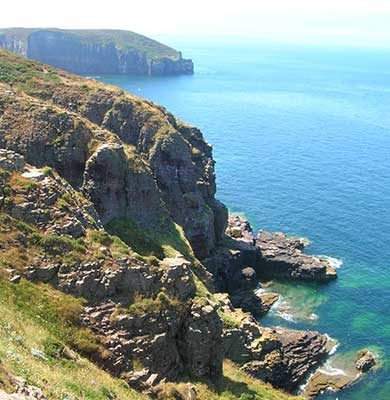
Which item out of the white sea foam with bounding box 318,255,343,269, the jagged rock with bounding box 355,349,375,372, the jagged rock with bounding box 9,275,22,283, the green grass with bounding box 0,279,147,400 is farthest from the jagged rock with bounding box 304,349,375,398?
the jagged rock with bounding box 9,275,22,283

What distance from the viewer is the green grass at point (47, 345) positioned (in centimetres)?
2342

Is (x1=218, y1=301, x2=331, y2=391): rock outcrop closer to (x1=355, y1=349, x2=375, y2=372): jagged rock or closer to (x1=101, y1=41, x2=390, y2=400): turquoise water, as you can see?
(x1=355, y1=349, x2=375, y2=372): jagged rock

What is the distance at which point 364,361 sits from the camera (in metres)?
68.9

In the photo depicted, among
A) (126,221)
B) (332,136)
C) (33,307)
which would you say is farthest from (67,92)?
(332,136)

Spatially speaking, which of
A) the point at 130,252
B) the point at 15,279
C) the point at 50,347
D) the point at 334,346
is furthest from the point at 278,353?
the point at 50,347

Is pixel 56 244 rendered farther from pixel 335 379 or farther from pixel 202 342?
pixel 335 379

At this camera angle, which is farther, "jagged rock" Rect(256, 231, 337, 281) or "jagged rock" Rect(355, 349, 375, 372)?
"jagged rock" Rect(256, 231, 337, 281)

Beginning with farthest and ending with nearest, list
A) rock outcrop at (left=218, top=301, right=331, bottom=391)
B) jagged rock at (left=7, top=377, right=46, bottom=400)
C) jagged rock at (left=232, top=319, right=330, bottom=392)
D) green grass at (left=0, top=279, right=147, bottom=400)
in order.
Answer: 1. jagged rock at (left=232, top=319, right=330, bottom=392)
2. rock outcrop at (left=218, top=301, right=331, bottom=391)
3. green grass at (left=0, top=279, right=147, bottom=400)
4. jagged rock at (left=7, top=377, right=46, bottom=400)

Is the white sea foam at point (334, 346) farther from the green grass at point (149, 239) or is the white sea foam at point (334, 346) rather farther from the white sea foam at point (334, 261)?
the green grass at point (149, 239)

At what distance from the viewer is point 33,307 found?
111ft

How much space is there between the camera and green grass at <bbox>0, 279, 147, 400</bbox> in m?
23.4

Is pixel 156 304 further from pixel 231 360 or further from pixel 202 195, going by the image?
pixel 202 195

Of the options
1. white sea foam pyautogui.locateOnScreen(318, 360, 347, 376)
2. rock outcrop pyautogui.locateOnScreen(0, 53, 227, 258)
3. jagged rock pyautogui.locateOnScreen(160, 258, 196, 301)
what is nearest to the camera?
jagged rock pyautogui.locateOnScreen(160, 258, 196, 301)

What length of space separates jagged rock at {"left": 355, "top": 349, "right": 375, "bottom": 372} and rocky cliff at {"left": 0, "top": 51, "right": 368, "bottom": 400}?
4.24 metres
